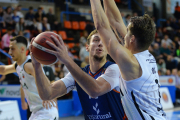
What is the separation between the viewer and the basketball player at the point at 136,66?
218 cm

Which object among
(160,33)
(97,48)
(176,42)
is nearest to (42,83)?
(97,48)

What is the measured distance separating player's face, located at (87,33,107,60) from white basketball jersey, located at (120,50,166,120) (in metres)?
0.91

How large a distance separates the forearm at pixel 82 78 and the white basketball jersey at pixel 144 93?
0.30 m

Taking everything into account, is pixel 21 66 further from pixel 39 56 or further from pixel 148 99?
pixel 148 99

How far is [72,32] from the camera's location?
14812mm

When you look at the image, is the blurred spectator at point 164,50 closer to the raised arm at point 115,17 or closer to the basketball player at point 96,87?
the basketball player at point 96,87

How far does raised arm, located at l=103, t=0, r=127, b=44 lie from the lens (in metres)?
2.86

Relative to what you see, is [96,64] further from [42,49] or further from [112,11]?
[42,49]

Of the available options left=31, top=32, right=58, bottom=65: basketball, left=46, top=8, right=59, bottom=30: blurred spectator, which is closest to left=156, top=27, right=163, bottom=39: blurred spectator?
left=46, top=8, right=59, bottom=30: blurred spectator

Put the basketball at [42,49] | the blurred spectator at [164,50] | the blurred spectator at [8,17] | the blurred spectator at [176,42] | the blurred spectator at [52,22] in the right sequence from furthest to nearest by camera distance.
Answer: the blurred spectator at [176,42]
the blurred spectator at [164,50]
the blurred spectator at [52,22]
the blurred spectator at [8,17]
the basketball at [42,49]

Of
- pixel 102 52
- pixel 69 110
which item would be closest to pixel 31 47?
pixel 102 52

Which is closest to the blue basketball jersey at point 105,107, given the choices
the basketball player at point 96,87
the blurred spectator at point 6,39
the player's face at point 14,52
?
the basketball player at point 96,87

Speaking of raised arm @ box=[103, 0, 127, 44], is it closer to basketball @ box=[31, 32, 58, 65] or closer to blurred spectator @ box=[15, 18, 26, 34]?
basketball @ box=[31, 32, 58, 65]

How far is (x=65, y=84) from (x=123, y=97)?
3.01ft
